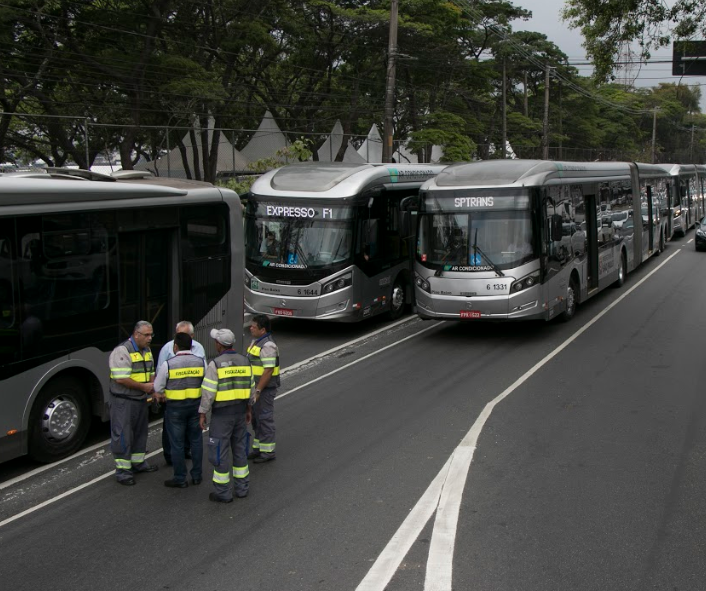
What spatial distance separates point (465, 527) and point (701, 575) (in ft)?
5.64

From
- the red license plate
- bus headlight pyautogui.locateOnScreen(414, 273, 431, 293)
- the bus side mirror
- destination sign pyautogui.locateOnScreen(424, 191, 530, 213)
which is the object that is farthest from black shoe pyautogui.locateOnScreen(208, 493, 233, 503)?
the bus side mirror

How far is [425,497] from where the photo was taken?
23.2ft

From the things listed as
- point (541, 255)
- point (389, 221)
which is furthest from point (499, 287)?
point (389, 221)

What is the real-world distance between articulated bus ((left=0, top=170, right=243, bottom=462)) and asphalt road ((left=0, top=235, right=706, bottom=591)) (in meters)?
0.67

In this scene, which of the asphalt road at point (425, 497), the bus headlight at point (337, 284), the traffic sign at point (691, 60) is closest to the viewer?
the asphalt road at point (425, 497)

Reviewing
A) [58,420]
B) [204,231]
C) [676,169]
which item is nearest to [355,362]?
[204,231]

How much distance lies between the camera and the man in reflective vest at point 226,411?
22.8 feet

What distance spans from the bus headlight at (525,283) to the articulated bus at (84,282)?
5454 millimetres

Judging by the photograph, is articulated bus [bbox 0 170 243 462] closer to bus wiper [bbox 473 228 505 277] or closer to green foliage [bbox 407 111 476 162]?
bus wiper [bbox 473 228 505 277]

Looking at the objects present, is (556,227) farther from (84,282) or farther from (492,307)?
(84,282)

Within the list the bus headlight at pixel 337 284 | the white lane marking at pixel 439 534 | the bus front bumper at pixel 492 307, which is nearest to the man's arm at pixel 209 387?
the white lane marking at pixel 439 534

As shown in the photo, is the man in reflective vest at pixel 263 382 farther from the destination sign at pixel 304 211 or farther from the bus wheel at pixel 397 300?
the bus wheel at pixel 397 300

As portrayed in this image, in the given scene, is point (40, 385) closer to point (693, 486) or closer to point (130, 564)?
point (130, 564)

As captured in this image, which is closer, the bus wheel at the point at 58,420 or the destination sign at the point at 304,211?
the bus wheel at the point at 58,420
